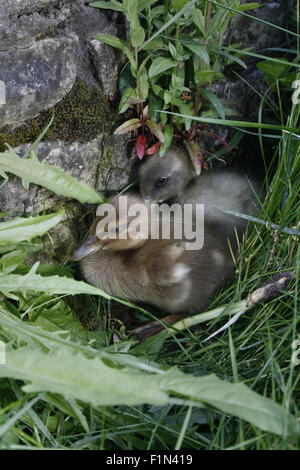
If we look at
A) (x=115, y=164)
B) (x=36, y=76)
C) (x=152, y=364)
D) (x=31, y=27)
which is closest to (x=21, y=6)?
(x=31, y=27)

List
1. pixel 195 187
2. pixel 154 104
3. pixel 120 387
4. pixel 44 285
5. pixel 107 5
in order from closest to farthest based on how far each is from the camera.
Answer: pixel 120 387
pixel 44 285
pixel 107 5
pixel 154 104
pixel 195 187

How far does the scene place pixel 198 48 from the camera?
1.68 m

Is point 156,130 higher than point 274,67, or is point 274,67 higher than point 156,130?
point 274,67

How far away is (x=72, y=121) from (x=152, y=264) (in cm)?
62

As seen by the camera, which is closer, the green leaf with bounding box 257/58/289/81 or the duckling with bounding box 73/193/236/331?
the duckling with bounding box 73/193/236/331

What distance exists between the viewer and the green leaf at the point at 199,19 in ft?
5.31

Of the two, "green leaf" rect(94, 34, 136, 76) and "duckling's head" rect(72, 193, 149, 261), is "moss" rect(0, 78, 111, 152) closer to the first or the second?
"green leaf" rect(94, 34, 136, 76)

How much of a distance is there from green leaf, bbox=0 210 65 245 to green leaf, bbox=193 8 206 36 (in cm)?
89

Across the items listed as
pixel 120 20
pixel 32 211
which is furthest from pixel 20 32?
pixel 32 211

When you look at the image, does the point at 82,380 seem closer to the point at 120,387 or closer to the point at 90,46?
the point at 120,387

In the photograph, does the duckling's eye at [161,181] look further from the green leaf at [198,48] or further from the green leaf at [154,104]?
the green leaf at [198,48]

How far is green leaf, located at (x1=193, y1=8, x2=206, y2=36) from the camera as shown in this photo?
5.31 ft

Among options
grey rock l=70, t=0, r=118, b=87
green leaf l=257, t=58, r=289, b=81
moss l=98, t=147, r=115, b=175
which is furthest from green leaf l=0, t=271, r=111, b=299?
green leaf l=257, t=58, r=289, b=81

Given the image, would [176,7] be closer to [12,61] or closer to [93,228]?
[12,61]
